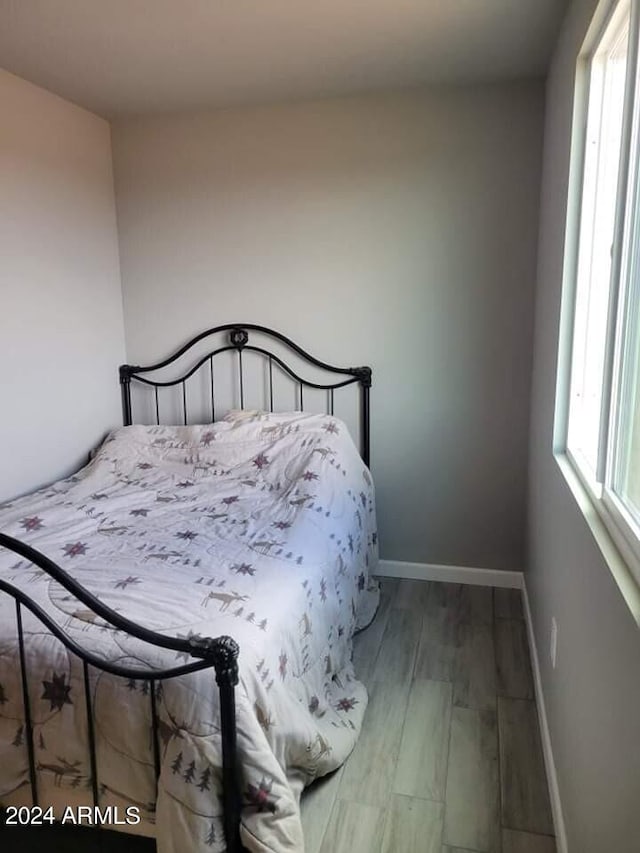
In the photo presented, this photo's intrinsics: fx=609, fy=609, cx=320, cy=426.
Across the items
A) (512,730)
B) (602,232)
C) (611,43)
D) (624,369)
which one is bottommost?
(512,730)

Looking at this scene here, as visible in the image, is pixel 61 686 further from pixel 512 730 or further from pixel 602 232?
pixel 602 232

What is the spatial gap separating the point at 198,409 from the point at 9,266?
1160mm

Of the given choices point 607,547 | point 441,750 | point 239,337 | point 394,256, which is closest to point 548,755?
point 441,750

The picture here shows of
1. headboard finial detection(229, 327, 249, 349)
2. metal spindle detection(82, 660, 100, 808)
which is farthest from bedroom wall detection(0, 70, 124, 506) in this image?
metal spindle detection(82, 660, 100, 808)

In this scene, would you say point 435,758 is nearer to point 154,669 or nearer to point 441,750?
point 441,750

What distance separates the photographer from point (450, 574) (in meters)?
3.16

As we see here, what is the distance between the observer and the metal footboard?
1.28 m

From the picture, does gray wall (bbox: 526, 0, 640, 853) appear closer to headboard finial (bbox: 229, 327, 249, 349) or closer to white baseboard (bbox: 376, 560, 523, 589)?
white baseboard (bbox: 376, 560, 523, 589)

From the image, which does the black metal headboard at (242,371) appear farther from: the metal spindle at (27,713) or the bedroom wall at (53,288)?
the metal spindle at (27,713)

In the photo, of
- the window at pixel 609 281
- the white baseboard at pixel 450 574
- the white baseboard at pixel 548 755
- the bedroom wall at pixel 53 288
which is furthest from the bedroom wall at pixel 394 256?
the window at pixel 609 281

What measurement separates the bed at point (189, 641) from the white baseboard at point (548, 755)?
1.95 feet

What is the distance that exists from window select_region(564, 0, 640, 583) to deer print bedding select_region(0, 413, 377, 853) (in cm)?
92

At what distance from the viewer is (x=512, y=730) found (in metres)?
2.05

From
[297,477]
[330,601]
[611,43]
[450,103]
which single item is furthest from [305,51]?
[330,601]
